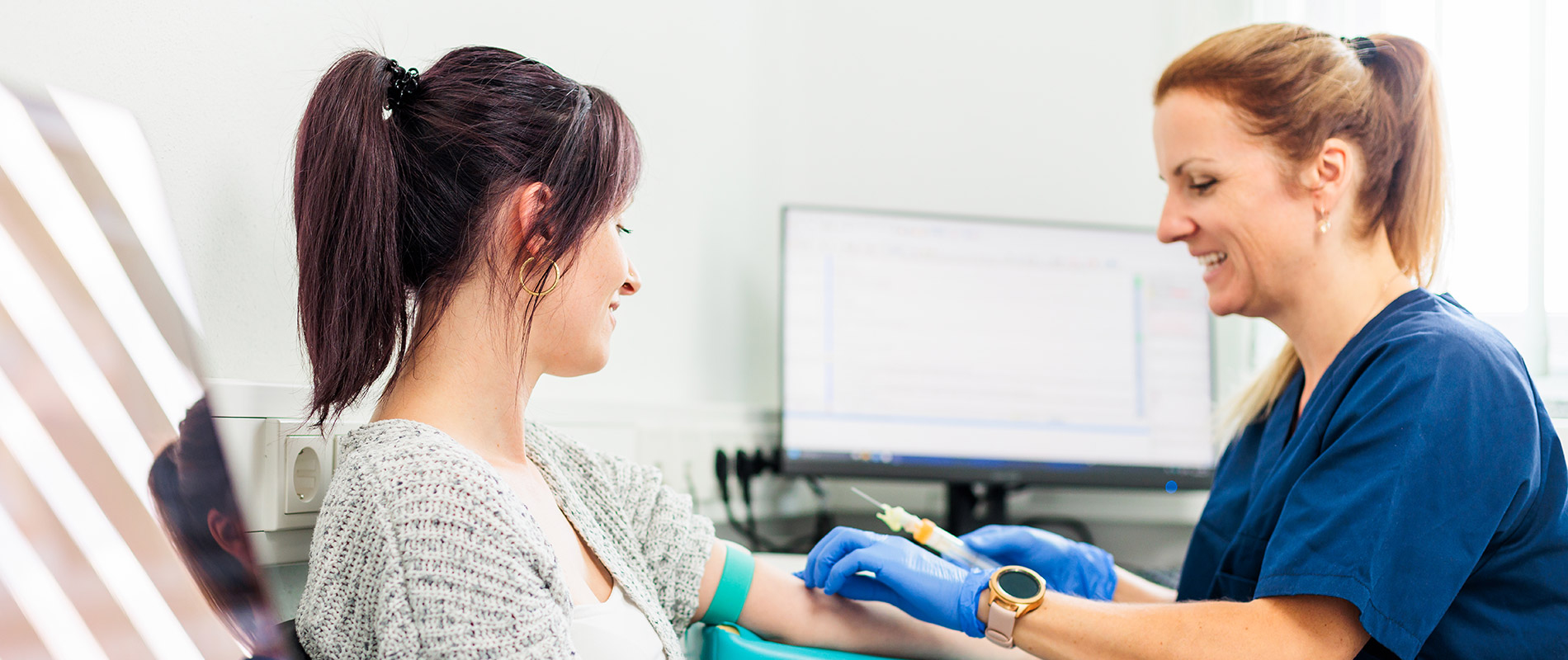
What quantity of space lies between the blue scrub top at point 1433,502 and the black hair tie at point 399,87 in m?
0.84

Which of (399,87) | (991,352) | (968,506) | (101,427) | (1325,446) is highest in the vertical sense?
(399,87)

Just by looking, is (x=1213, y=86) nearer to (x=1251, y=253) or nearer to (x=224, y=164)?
(x=1251, y=253)

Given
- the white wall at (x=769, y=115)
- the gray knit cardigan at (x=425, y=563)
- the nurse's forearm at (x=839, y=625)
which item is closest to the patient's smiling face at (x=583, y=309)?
the gray knit cardigan at (x=425, y=563)

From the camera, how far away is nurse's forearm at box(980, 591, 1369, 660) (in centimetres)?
82

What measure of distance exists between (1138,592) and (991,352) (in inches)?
20.9

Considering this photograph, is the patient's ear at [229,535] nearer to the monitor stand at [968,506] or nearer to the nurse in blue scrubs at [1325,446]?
the nurse in blue scrubs at [1325,446]

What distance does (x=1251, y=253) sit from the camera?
1.05 meters

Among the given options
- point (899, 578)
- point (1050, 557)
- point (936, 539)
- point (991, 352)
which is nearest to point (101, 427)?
point (899, 578)

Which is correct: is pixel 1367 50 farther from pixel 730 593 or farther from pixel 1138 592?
pixel 730 593

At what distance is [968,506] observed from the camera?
1677 mm

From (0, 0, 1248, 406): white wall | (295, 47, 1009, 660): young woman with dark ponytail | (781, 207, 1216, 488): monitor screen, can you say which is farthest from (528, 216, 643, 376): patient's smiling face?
(781, 207, 1216, 488): monitor screen

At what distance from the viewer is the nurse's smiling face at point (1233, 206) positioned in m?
1.02

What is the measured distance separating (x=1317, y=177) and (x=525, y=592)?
887 mm

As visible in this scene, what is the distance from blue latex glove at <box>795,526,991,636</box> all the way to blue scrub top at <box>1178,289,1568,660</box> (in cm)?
27
